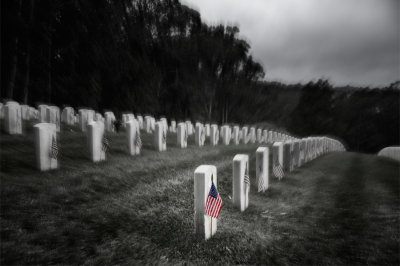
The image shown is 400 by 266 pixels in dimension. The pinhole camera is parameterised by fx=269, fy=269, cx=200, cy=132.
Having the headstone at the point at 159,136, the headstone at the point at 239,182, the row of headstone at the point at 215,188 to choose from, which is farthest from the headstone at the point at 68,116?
the headstone at the point at 239,182

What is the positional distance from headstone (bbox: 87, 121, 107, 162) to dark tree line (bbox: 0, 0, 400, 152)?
6290 millimetres

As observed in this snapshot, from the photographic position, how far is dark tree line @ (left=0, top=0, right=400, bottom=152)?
12391 mm

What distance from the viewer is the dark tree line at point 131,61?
40.7 feet

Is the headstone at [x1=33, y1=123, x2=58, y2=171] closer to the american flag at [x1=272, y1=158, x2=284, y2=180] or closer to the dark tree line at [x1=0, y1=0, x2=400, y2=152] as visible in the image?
the american flag at [x1=272, y1=158, x2=284, y2=180]

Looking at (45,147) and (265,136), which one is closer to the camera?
(45,147)

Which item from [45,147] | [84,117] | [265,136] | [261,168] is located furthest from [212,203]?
[265,136]

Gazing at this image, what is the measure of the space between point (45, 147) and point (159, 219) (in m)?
2.84

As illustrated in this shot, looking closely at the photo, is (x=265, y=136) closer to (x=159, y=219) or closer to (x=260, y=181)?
(x=260, y=181)

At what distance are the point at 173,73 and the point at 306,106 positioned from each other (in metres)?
25.4

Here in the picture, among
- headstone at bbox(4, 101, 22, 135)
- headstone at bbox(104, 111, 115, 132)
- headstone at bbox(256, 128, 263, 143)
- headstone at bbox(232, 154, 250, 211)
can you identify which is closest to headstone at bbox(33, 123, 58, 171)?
headstone at bbox(4, 101, 22, 135)

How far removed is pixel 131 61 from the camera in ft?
43.5

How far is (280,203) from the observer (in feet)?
18.9

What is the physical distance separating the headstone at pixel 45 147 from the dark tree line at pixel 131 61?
730 centimetres

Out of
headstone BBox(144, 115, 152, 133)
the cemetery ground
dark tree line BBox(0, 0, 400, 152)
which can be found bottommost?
the cemetery ground
